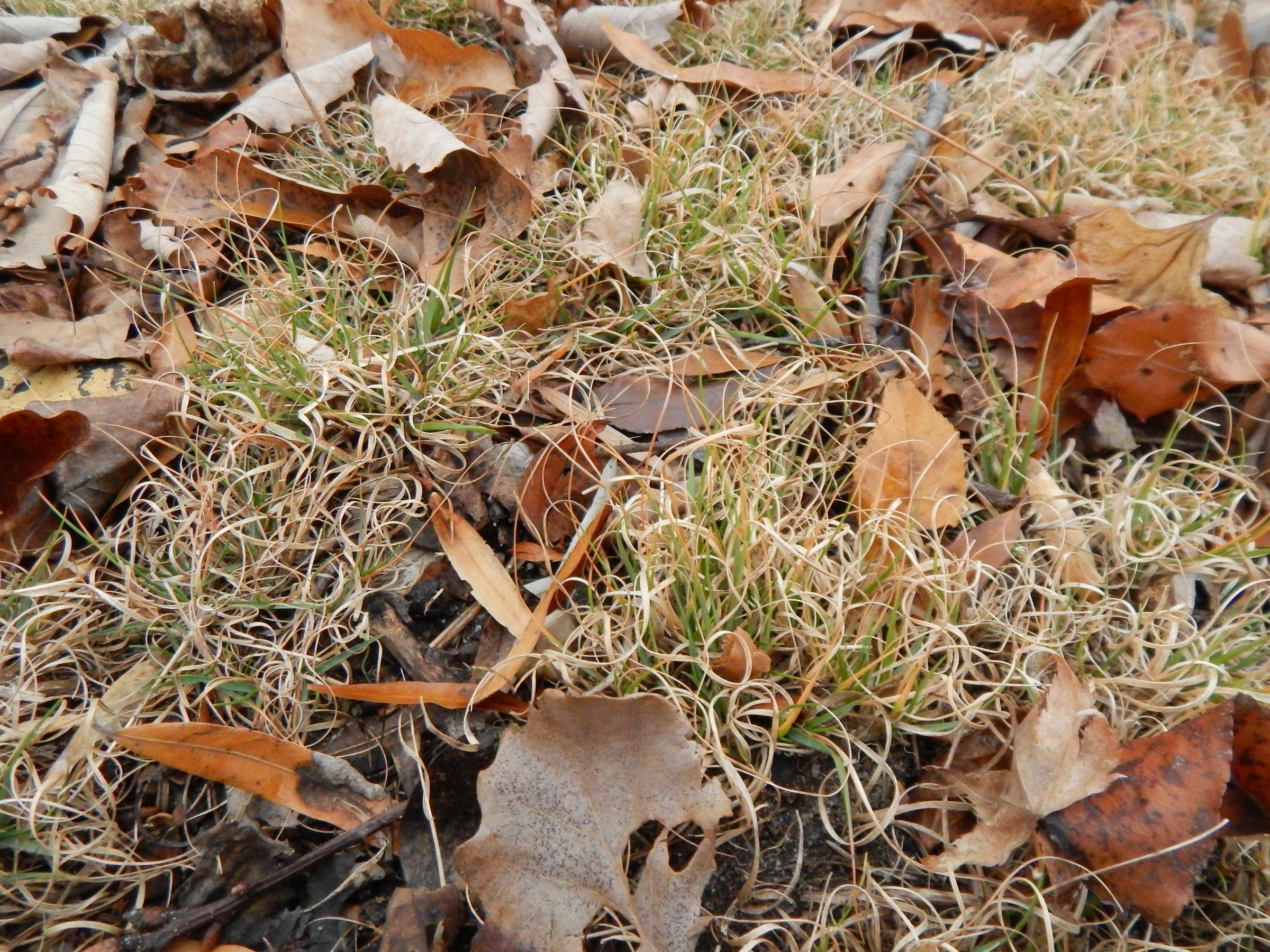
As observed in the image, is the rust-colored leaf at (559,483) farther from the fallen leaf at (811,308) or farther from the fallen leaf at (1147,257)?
the fallen leaf at (1147,257)

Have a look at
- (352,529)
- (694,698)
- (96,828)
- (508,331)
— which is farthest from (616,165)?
(96,828)

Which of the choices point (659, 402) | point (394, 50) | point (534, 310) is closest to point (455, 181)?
point (534, 310)

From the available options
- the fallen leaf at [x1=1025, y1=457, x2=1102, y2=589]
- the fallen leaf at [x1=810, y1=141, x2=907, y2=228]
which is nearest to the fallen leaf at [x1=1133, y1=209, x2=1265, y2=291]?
the fallen leaf at [x1=810, y1=141, x2=907, y2=228]

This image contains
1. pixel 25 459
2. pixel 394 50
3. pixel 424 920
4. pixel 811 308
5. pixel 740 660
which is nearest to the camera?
pixel 424 920

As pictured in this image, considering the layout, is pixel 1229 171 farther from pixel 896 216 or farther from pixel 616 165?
pixel 616 165

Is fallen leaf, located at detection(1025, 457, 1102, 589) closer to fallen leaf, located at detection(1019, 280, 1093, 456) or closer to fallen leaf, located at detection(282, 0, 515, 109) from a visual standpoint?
fallen leaf, located at detection(1019, 280, 1093, 456)

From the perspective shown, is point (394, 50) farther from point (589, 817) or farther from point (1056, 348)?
point (589, 817)
